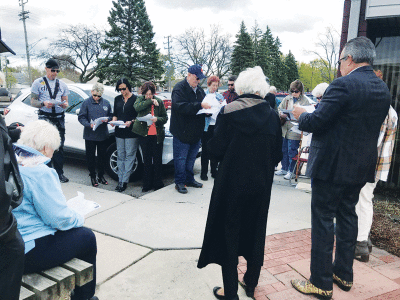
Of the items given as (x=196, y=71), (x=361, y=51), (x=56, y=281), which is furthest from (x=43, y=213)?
(x=196, y=71)

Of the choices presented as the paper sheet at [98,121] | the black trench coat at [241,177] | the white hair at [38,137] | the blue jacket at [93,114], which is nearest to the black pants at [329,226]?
the black trench coat at [241,177]

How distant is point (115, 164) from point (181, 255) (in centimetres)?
323

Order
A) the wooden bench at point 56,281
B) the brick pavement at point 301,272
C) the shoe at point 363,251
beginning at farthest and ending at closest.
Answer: the shoe at point 363,251 < the brick pavement at point 301,272 < the wooden bench at point 56,281

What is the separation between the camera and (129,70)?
40469 millimetres

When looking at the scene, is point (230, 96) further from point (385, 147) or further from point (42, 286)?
point (42, 286)

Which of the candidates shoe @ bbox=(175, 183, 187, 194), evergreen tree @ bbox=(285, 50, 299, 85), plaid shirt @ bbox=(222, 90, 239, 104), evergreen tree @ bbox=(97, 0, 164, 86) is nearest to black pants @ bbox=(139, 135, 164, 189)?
shoe @ bbox=(175, 183, 187, 194)

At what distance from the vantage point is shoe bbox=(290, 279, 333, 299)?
9.09 feet

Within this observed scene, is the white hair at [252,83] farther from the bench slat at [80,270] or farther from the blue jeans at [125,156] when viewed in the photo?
the blue jeans at [125,156]

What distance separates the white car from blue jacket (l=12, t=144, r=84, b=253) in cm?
385

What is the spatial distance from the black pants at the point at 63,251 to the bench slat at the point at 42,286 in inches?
3.2

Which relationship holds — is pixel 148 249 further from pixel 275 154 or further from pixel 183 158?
pixel 183 158

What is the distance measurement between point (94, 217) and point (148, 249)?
4.08 ft

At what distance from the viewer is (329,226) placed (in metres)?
2.73

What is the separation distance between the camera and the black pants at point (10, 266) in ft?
4.97
